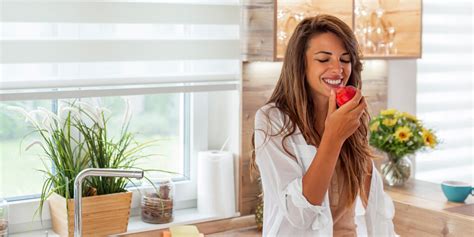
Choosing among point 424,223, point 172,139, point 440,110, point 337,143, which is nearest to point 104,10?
point 172,139

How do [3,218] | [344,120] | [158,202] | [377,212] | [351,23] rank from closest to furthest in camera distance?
[344,120] → [377,212] → [3,218] → [158,202] → [351,23]

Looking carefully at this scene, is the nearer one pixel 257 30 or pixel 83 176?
pixel 83 176

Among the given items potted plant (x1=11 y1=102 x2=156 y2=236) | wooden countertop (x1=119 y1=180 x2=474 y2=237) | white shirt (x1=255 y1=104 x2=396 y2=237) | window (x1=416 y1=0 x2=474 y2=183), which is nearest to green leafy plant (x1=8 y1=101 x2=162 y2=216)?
potted plant (x1=11 y1=102 x2=156 y2=236)

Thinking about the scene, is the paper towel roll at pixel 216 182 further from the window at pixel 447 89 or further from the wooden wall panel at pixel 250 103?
the window at pixel 447 89

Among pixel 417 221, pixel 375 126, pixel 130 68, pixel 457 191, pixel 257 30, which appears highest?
pixel 257 30

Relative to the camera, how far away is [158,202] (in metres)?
2.95

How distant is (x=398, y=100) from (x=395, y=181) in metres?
0.46

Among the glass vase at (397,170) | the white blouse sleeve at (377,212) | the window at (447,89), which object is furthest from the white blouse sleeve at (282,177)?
the window at (447,89)

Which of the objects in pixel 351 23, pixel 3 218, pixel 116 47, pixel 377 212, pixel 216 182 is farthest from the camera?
pixel 351 23

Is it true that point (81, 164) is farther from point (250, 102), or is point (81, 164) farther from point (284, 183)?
point (284, 183)

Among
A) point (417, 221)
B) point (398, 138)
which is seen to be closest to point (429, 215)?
point (417, 221)

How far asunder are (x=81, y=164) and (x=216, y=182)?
555mm

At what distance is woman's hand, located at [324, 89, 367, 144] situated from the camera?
84.7 inches

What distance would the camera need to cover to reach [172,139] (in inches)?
124
